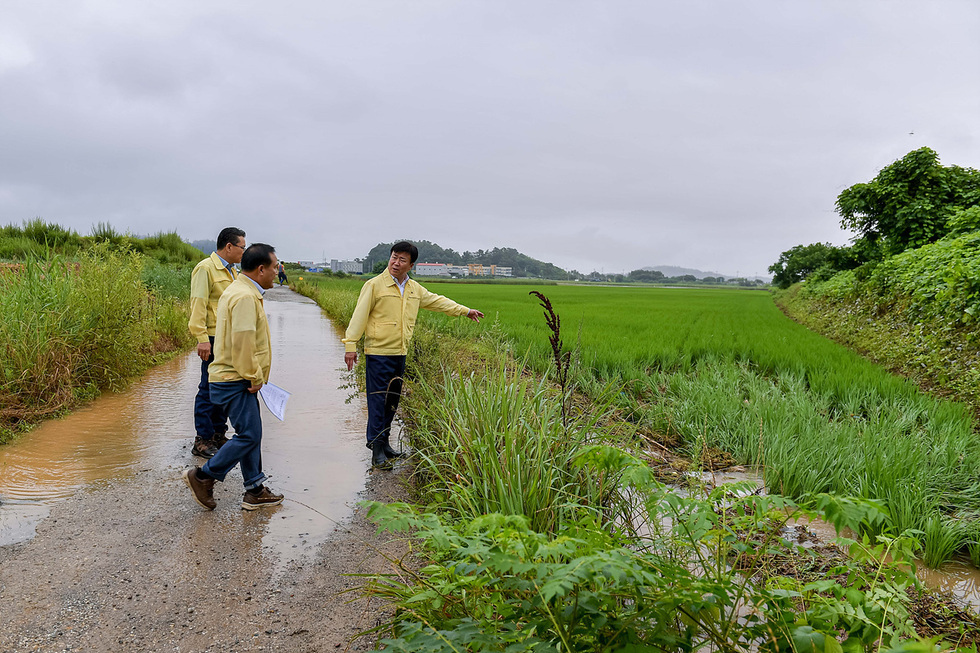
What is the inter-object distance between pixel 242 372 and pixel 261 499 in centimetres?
94

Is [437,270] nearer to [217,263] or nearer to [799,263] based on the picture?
[799,263]

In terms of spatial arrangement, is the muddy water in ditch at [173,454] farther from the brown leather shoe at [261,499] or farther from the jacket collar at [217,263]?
the jacket collar at [217,263]

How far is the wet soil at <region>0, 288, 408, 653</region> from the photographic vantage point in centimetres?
265

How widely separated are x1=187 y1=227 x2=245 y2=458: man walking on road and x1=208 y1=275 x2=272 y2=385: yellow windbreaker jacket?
3.69 feet

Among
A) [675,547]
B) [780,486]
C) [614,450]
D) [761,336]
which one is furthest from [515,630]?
[761,336]

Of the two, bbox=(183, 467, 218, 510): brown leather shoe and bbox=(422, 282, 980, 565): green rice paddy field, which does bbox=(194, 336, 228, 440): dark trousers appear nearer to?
bbox=(183, 467, 218, 510): brown leather shoe

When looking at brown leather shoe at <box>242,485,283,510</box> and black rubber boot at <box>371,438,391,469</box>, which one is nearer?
brown leather shoe at <box>242,485,283,510</box>

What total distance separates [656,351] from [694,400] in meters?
2.72

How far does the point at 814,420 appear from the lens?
548cm

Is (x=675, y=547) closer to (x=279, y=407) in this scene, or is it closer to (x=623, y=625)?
(x=623, y=625)

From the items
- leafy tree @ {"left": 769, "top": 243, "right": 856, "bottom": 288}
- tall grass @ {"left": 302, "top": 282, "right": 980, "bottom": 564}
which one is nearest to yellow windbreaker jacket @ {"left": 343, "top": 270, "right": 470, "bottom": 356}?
tall grass @ {"left": 302, "top": 282, "right": 980, "bottom": 564}

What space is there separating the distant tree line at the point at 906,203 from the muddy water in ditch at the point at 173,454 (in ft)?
54.6

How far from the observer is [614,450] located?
2.18m

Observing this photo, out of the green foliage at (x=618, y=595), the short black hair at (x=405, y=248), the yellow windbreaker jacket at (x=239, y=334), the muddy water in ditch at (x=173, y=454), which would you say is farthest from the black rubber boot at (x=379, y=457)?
the green foliage at (x=618, y=595)
